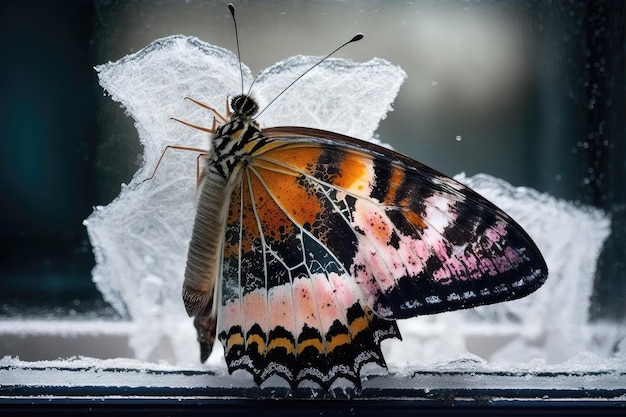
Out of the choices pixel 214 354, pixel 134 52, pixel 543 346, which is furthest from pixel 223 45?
pixel 543 346

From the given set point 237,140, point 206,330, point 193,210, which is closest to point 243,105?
point 237,140

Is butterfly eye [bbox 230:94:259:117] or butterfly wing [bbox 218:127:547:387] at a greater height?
butterfly eye [bbox 230:94:259:117]

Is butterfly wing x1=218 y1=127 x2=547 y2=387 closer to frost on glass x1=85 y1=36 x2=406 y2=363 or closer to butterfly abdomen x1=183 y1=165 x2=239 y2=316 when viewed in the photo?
butterfly abdomen x1=183 y1=165 x2=239 y2=316

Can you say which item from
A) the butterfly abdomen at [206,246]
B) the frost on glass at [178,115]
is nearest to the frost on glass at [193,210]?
the frost on glass at [178,115]

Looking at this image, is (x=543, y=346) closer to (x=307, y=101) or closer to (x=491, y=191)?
(x=491, y=191)

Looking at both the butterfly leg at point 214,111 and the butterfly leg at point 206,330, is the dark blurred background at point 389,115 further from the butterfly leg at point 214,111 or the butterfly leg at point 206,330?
the butterfly leg at point 206,330

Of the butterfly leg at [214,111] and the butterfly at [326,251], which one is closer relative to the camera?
the butterfly at [326,251]

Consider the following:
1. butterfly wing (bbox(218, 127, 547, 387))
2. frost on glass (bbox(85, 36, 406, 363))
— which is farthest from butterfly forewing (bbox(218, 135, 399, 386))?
frost on glass (bbox(85, 36, 406, 363))
